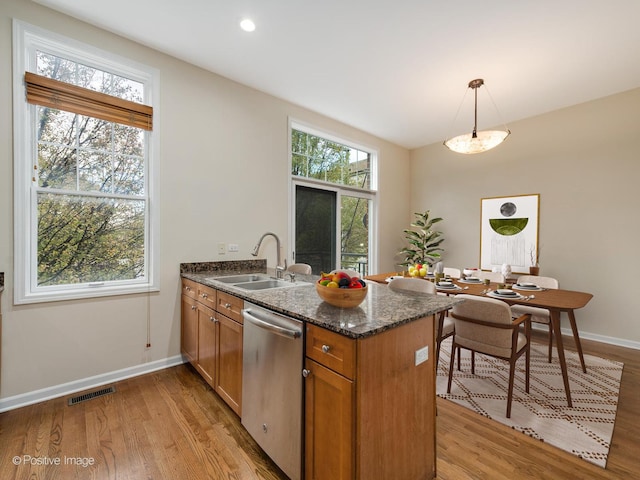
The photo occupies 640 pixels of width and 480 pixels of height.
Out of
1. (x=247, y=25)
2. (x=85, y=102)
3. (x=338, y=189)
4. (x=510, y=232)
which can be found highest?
(x=247, y=25)

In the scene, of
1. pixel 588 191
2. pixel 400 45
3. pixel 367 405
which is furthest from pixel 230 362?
pixel 588 191

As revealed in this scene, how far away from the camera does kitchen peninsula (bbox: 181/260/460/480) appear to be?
3.69 feet

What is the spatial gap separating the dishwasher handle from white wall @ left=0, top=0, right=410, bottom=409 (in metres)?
1.50

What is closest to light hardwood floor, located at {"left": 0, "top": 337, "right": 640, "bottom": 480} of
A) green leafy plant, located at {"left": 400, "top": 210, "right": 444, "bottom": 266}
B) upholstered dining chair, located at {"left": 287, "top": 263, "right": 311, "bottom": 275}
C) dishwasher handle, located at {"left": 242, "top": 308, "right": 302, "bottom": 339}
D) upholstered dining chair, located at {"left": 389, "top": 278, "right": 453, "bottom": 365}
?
upholstered dining chair, located at {"left": 389, "top": 278, "right": 453, "bottom": 365}

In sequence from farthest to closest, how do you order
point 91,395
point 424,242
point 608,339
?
1. point 424,242
2. point 608,339
3. point 91,395

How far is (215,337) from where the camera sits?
216 cm

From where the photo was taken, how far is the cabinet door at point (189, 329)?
8.28ft

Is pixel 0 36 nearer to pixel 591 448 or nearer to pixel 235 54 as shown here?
pixel 235 54

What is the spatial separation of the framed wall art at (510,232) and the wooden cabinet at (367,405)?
369 centimetres

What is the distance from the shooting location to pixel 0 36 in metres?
2.03

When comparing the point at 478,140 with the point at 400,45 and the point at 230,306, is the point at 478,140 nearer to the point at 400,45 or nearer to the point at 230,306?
the point at 400,45

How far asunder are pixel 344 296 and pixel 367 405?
486 millimetres

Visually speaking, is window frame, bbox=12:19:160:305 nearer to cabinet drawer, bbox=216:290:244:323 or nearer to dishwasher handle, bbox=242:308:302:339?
cabinet drawer, bbox=216:290:244:323

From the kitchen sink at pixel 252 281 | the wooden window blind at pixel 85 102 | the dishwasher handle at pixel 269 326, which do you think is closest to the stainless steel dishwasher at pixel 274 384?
the dishwasher handle at pixel 269 326
